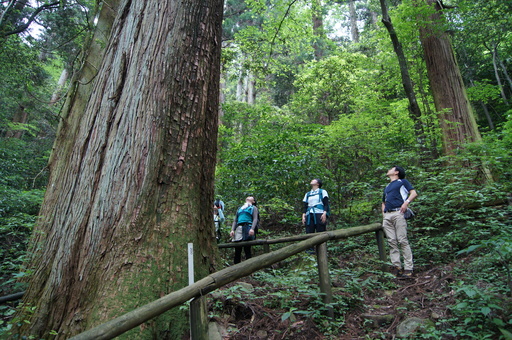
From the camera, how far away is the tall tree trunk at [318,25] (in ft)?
35.3

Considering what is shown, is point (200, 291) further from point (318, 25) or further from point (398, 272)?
point (318, 25)

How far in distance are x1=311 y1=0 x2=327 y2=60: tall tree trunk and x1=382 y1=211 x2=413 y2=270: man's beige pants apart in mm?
8221

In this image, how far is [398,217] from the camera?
16.2 feet

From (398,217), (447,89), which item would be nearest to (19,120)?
(398,217)

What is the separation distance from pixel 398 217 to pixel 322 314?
2.45m

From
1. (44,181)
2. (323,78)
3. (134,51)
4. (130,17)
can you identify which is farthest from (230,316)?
(44,181)

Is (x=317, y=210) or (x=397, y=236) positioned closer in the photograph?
(x=397, y=236)

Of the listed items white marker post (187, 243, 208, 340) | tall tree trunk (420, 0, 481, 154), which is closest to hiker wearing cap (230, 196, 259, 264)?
white marker post (187, 243, 208, 340)

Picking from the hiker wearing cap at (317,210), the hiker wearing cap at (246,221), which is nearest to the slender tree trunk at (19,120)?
the hiker wearing cap at (246,221)

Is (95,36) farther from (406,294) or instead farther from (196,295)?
(406,294)

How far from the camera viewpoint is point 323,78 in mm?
12289

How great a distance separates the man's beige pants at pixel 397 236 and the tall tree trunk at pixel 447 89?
4.01 meters

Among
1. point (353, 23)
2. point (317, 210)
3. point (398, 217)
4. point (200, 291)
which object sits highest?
point (353, 23)

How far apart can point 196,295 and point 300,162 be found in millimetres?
6525
